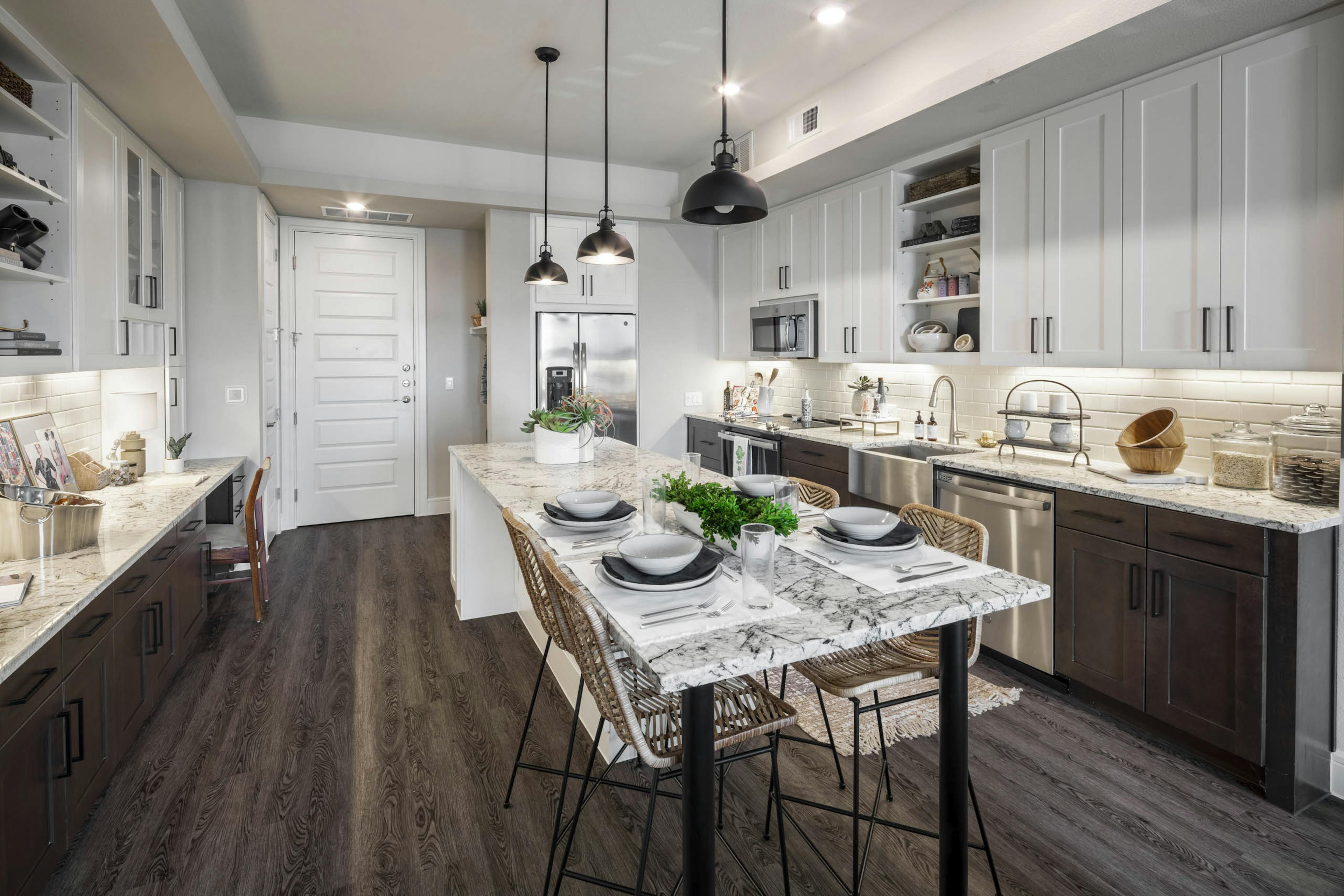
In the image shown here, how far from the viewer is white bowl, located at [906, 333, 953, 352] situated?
3.97 metres

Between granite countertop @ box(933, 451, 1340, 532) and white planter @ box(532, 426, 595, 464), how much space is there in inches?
67.0

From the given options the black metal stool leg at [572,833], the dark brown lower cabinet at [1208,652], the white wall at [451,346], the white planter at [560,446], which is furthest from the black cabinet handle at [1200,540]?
the white wall at [451,346]

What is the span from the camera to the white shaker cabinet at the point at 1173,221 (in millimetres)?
2582

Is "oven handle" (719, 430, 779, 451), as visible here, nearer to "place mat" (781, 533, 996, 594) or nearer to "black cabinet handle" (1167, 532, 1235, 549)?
"black cabinet handle" (1167, 532, 1235, 549)

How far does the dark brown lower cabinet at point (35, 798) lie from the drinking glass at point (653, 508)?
4.96 ft

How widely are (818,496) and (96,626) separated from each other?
231 centimetres

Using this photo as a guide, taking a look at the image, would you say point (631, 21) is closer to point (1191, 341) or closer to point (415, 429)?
point (1191, 341)

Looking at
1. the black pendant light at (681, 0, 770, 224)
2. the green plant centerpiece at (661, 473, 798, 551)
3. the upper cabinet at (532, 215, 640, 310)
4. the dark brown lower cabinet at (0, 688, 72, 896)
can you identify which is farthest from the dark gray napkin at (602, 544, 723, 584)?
the upper cabinet at (532, 215, 640, 310)

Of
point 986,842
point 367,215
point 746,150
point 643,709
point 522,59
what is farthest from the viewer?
point 367,215

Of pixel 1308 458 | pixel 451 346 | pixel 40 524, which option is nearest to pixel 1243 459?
pixel 1308 458

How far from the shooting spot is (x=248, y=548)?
378 centimetres

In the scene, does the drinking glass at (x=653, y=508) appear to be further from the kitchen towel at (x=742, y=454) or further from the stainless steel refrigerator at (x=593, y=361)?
the stainless steel refrigerator at (x=593, y=361)

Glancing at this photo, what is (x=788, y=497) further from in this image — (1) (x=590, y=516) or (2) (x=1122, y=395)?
(2) (x=1122, y=395)

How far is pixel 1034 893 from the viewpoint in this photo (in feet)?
6.03
